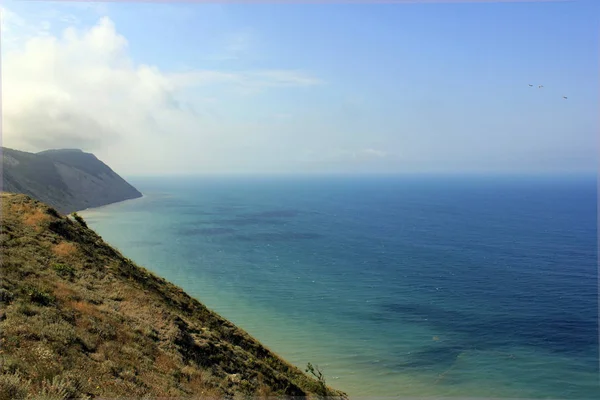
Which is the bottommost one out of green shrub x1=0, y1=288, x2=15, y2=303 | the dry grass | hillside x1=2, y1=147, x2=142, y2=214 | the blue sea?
the blue sea

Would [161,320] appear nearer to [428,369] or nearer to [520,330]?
[428,369]

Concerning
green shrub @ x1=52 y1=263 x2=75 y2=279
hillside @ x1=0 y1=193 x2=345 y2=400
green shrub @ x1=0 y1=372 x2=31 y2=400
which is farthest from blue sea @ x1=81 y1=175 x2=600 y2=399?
green shrub @ x1=0 y1=372 x2=31 y2=400

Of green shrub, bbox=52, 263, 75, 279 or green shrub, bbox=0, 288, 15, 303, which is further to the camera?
green shrub, bbox=52, 263, 75, 279

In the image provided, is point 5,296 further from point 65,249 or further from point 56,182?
point 56,182

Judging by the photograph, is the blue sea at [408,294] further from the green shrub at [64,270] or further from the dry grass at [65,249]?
the dry grass at [65,249]

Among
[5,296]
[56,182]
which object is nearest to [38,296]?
[5,296]

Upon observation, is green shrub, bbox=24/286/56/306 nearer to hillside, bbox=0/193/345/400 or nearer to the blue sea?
hillside, bbox=0/193/345/400

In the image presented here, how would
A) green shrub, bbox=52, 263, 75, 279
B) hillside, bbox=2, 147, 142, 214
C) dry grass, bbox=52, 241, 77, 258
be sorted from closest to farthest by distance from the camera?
green shrub, bbox=52, 263, 75, 279 < dry grass, bbox=52, 241, 77, 258 < hillside, bbox=2, 147, 142, 214
